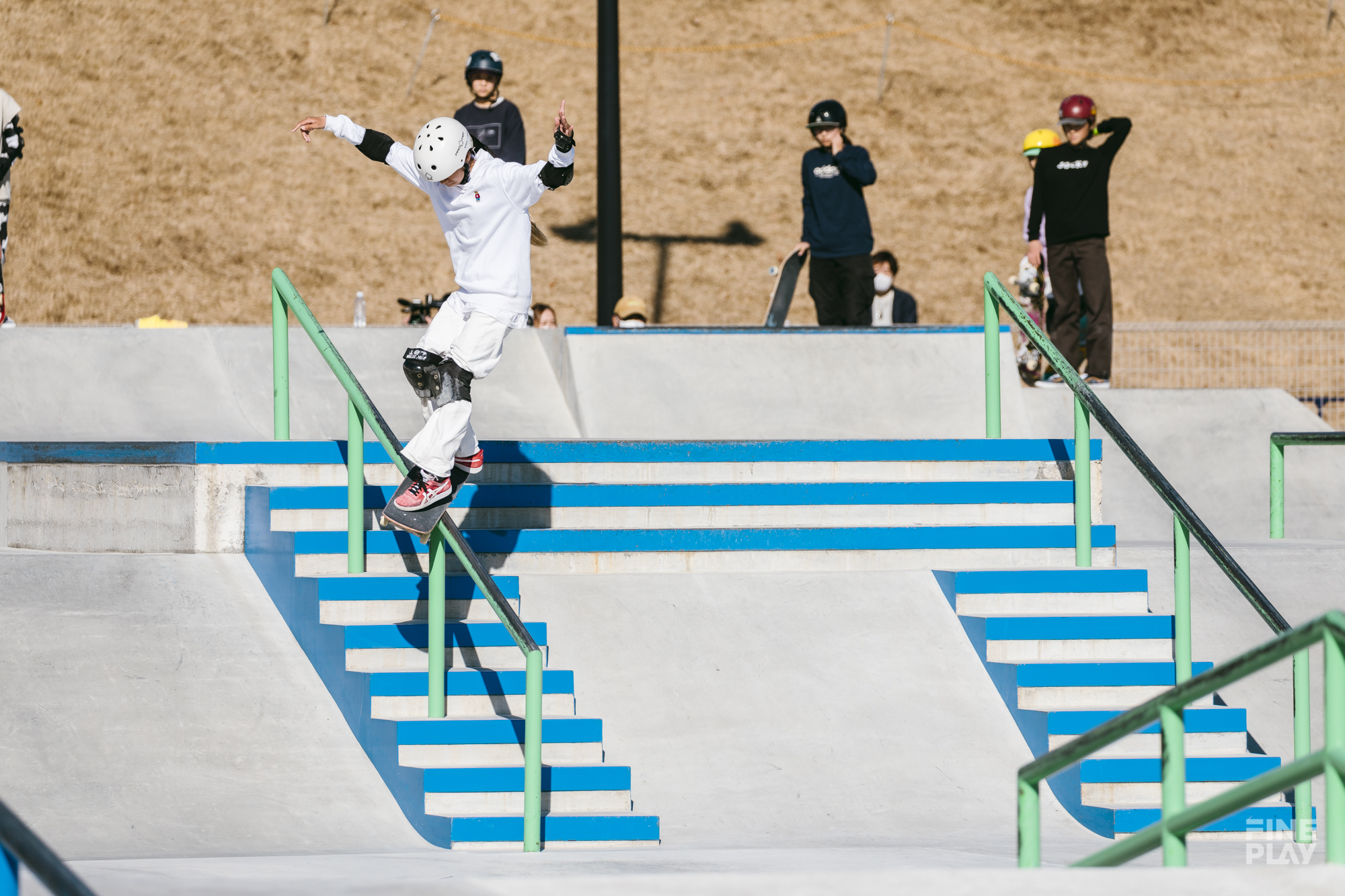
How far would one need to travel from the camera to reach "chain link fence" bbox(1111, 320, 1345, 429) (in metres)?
15.1

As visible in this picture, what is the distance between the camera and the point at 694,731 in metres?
7.04

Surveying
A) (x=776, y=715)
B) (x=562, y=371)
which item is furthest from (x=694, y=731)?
(x=562, y=371)

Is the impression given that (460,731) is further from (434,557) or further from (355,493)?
(355,493)

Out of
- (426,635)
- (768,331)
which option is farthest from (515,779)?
(768,331)

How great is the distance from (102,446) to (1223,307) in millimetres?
16212

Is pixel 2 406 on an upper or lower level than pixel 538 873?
upper

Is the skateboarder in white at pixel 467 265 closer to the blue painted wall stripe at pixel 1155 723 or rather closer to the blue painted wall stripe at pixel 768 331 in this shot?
the blue painted wall stripe at pixel 1155 723

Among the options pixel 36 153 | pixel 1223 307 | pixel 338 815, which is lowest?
pixel 338 815

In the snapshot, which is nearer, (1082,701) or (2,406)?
(1082,701)

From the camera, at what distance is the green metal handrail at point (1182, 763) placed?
13.1 ft

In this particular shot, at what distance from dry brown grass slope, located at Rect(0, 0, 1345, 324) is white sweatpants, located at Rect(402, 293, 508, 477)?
13064 mm

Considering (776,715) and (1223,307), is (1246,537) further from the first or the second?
(1223,307)

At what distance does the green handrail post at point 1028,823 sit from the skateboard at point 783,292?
7.72 metres

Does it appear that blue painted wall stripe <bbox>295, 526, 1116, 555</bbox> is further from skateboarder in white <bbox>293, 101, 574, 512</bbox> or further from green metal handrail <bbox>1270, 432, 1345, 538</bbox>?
green metal handrail <bbox>1270, 432, 1345, 538</bbox>
